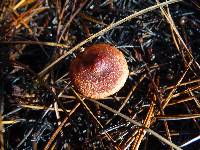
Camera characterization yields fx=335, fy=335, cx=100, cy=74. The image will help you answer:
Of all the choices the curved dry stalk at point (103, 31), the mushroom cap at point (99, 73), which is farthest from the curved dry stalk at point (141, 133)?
the curved dry stalk at point (103, 31)

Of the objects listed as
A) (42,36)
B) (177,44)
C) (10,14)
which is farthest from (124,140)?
(10,14)

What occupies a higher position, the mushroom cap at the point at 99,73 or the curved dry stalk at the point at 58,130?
the mushroom cap at the point at 99,73

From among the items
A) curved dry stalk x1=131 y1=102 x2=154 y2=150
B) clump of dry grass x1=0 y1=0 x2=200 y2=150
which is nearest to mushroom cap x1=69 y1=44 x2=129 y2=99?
clump of dry grass x1=0 y1=0 x2=200 y2=150

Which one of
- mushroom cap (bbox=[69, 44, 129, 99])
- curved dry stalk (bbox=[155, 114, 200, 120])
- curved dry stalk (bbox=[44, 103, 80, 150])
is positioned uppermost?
mushroom cap (bbox=[69, 44, 129, 99])

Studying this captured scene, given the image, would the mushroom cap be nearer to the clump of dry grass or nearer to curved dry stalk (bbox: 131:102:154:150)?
the clump of dry grass

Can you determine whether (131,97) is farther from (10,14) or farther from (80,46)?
(10,14)

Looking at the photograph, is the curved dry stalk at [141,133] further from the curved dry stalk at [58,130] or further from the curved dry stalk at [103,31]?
the curved dry stalk at [103,31]

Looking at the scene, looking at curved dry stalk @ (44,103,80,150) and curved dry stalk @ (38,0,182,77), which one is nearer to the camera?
curved dry stalk @ (44,103,80,150)
